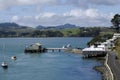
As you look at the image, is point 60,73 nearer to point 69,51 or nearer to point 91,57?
point 91,57

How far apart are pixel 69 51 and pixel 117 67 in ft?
324

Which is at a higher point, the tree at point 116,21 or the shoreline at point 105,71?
the tree at point 116,21

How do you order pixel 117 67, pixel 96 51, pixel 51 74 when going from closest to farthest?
pixel 117 67
pixel 51 74
pixel 96 51

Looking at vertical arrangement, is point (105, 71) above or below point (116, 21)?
below

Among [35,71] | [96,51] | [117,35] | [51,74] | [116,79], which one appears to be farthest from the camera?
[117,35]

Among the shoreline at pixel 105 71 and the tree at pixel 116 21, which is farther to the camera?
the tree at pixel 116 21

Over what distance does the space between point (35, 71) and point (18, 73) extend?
5.66 metres

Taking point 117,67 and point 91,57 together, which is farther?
point 91,57

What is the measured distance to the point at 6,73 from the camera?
10119 cm

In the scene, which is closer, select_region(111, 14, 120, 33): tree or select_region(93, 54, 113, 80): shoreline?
select_region(93, 54, 113, 80): shoreline

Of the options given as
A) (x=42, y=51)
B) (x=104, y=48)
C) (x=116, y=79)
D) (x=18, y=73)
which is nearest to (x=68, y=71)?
(x=18, y=73)

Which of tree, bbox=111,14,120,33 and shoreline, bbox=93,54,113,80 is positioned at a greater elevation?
tree, bbox=111,14,120,33

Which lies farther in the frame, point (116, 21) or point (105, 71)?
point (116, 21)

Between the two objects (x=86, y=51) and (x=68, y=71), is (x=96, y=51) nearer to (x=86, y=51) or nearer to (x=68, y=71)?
(x=86, y=51)
